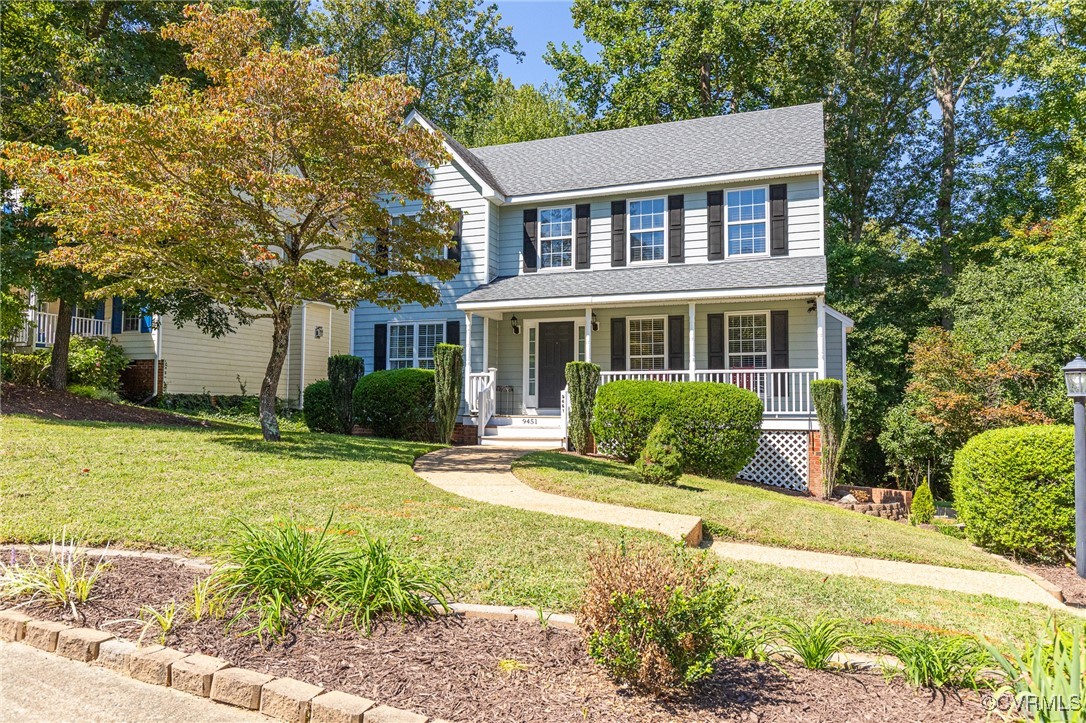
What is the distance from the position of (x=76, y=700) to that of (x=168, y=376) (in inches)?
621

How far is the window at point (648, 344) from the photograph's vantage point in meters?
15.2

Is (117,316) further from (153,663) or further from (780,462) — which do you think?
(153,663)

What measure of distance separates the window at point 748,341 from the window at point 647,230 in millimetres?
2298

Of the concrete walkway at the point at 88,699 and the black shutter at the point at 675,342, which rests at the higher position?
the black shutter at the point at 675,342

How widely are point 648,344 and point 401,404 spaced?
224 inches

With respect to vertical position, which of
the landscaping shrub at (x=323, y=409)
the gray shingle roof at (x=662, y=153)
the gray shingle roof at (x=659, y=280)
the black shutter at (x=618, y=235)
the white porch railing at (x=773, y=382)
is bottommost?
the landscaping shrub at (x=323, y=409)

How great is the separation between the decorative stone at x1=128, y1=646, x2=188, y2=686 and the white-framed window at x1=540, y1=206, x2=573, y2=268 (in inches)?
533

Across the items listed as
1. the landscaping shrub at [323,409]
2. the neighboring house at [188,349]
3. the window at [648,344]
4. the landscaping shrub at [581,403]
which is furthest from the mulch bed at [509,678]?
the neighboring house at [188,349]

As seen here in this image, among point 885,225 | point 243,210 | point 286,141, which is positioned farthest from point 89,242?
point 885,225

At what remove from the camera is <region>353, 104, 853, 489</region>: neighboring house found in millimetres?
13484

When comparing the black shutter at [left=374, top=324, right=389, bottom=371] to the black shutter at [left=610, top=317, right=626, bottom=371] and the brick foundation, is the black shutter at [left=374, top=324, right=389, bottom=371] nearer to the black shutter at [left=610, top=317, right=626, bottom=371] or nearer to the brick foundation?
the brick foundation

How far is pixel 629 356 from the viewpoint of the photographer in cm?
1537

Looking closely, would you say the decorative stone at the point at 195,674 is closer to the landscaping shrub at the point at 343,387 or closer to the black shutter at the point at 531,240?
the landscaping shrub at the point at 343,387

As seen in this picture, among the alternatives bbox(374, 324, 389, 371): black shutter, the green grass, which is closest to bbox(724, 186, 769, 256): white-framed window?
the green grass
